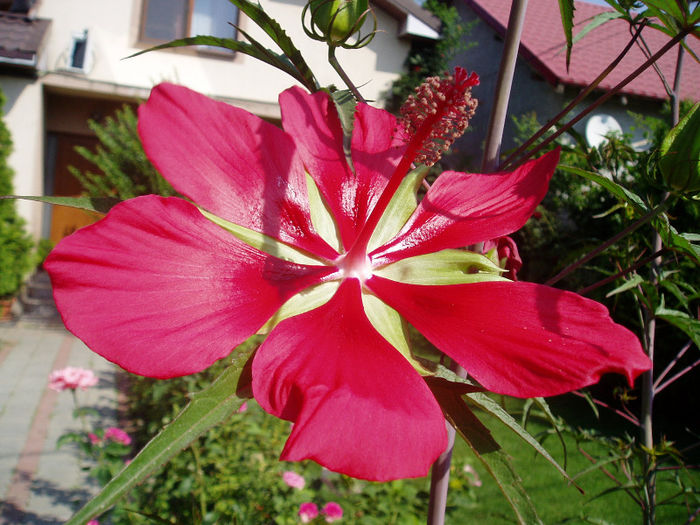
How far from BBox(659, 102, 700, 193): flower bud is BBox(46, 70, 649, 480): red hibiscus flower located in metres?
0.11

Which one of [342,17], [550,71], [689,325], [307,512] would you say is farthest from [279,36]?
[550,71]

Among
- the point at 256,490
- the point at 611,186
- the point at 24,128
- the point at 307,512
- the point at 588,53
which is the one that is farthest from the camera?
the point at 588,53

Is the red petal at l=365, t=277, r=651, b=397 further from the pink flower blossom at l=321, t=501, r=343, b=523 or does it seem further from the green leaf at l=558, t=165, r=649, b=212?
the pink flower blossom at l=321, t=501, r=343, b=523

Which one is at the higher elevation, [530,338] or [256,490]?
[530,338]

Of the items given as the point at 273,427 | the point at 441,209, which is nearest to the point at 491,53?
the point at 273,427

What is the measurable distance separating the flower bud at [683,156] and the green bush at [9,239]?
5972 millimetres

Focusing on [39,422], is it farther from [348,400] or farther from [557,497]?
[348,400]

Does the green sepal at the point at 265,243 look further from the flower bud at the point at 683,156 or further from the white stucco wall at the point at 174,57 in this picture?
the white stucco wall at the point at 174,57

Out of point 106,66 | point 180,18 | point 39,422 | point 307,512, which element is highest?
point 180,18

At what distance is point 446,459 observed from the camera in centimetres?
47

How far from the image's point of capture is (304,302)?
411 millimetres

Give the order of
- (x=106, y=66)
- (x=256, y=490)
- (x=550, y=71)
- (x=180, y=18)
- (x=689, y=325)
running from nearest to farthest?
(x=689, y=325) < (x=256, y=490) < (x=550, y=71) < (x=106, y=66) < (x=180, y=18)

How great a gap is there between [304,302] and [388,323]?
0.06 m

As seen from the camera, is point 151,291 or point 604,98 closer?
point 151,291
